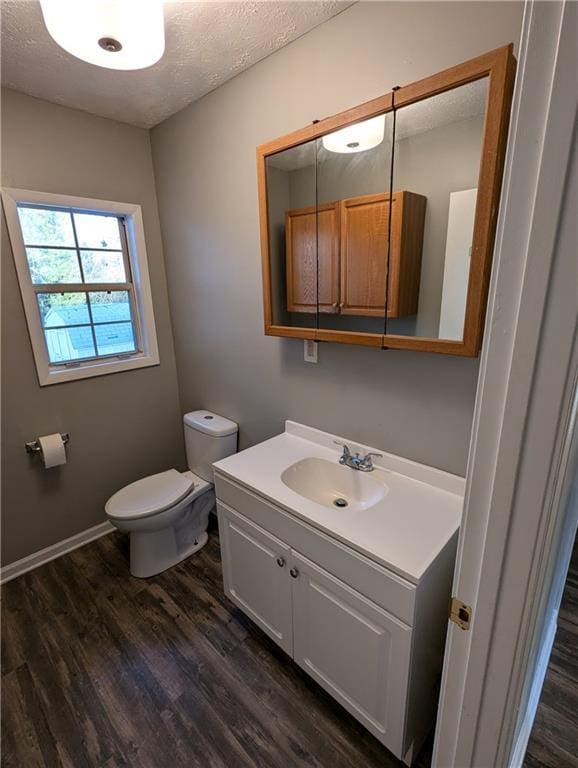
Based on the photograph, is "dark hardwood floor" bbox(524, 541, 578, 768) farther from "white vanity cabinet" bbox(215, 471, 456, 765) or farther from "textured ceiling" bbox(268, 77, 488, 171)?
"textured ceiling" bbox(268, 77, 488, 171)

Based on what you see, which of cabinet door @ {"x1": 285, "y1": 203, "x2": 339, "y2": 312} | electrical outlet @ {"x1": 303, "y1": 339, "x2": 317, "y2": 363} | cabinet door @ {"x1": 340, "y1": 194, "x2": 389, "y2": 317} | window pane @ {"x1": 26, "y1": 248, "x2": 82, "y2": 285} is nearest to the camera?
cabinet door @ {"x1": 340, "y1": 194, "x2": 389, "y2": 317}

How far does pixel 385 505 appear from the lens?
1271 mm

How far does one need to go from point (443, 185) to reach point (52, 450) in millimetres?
2214

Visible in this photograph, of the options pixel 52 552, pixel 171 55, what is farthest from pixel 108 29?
pixel 52 552

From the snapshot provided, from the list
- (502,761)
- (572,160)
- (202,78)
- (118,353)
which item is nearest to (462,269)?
(572,160)

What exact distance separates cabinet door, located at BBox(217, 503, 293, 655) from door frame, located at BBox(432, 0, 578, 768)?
791mm

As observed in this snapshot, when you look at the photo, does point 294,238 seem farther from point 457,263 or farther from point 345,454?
point 345,454

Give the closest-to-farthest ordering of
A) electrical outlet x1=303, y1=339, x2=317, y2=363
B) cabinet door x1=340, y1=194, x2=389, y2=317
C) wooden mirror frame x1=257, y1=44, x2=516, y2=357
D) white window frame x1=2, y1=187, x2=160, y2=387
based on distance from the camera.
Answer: wooden mirror frame x1=257, y1=44, x2=516, y2=357 → cabinet door x1=340, y1=194, x2=389, y2=317 → electrical outlet x1=303, y1=339, x2=317, y2=363 → white window frame x1=2, y1=187, x2=160, y2=387

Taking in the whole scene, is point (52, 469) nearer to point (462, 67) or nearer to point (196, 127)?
point (196, 127)

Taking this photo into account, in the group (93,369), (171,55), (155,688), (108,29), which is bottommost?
(155,688)

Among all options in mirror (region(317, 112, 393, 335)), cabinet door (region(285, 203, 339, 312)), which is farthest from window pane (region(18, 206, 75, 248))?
mirror (region(317, 112, 393, 335))

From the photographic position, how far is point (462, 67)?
99cm

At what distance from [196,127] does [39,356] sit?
149 cm

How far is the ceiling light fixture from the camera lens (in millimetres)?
1031
